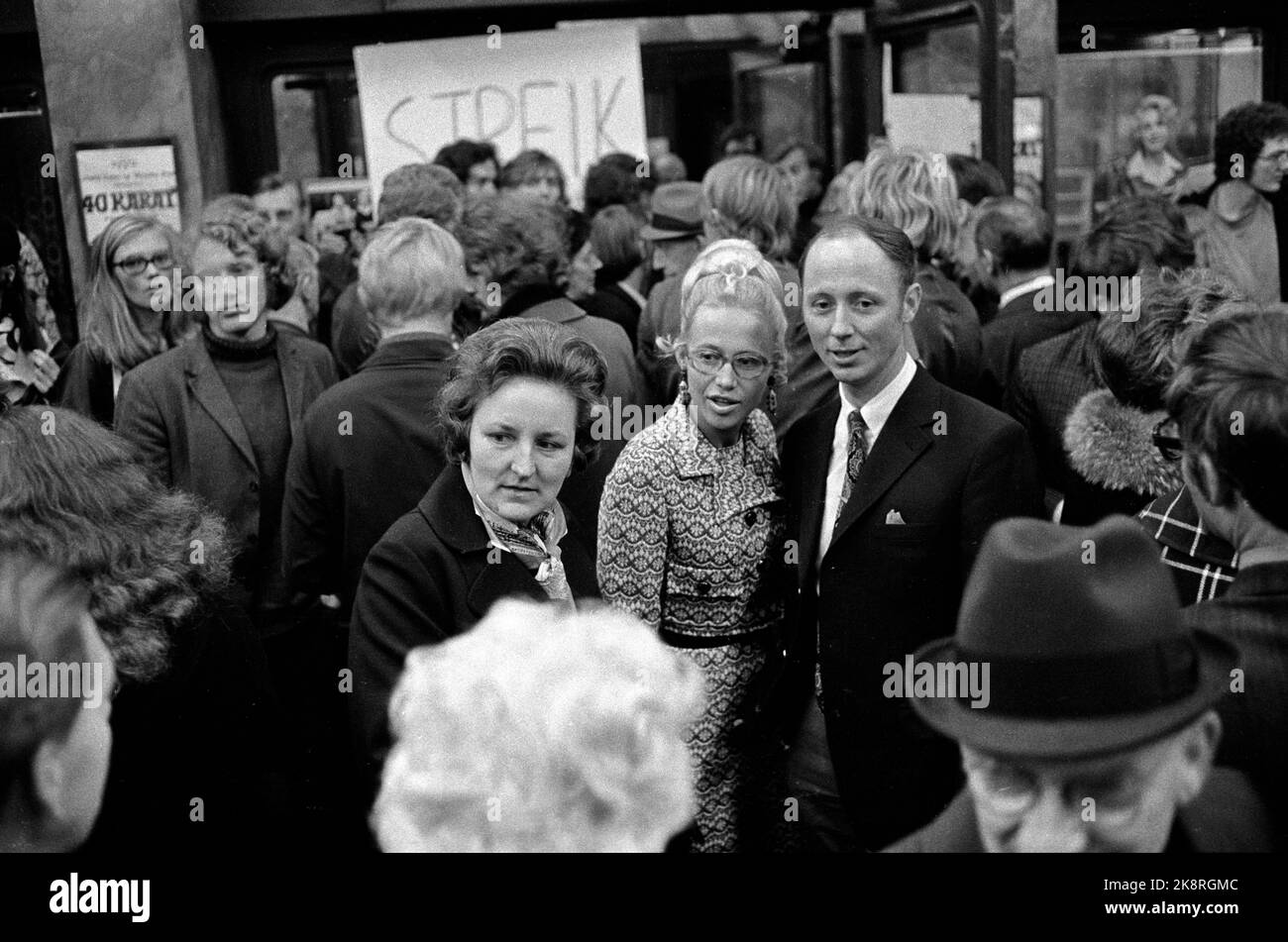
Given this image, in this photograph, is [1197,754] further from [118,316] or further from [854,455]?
[118,316]

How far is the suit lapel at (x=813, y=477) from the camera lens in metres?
2.45

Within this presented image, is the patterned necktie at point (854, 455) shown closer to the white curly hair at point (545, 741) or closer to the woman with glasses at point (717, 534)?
the woman with glasses at point (717, 534)

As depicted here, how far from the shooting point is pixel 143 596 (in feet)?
6.35

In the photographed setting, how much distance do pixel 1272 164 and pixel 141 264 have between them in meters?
3.40

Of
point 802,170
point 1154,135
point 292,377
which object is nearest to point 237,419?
point 292,377

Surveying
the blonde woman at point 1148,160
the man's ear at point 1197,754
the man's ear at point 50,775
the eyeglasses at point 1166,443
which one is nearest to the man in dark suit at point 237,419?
the man's ear at point 50,775

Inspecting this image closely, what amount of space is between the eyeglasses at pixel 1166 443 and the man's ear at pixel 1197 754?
2.35 feet

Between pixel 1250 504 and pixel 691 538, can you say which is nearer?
pixel 1250 504

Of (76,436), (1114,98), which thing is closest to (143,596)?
(76,436)

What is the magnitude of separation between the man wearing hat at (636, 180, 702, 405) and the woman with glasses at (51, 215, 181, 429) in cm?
115

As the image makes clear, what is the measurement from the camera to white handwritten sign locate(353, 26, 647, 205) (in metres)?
5.27

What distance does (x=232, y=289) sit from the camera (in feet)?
10.9
